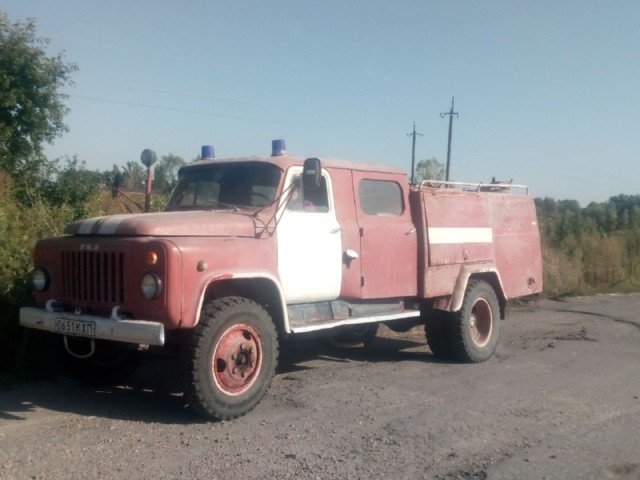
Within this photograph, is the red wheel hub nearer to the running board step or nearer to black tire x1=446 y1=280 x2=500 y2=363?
the running board step

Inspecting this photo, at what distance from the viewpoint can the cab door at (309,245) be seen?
6676 millimetres

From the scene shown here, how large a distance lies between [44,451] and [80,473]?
550 mm

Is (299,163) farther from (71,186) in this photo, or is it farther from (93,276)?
(71,186)

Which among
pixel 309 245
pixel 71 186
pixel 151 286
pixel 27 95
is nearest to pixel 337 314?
pixel 309 245

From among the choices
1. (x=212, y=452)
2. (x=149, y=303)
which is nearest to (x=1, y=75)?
(x=149, y=303)

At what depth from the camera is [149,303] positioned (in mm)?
5516

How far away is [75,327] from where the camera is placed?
5719 millimetres

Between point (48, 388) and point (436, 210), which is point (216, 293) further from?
point (436, 210)

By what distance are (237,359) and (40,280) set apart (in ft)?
6.30

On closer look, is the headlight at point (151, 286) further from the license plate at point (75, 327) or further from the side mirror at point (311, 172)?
the side mirror at point (311, 172)

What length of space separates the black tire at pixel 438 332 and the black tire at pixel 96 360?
3545 millimetres

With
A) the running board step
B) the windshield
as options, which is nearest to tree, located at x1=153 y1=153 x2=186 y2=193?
the windshield

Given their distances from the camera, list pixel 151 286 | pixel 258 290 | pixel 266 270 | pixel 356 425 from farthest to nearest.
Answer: pixel 258 290
pixel 266 270
pixel 356 425
pixel 151 286

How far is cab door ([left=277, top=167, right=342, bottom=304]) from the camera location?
6676mm
